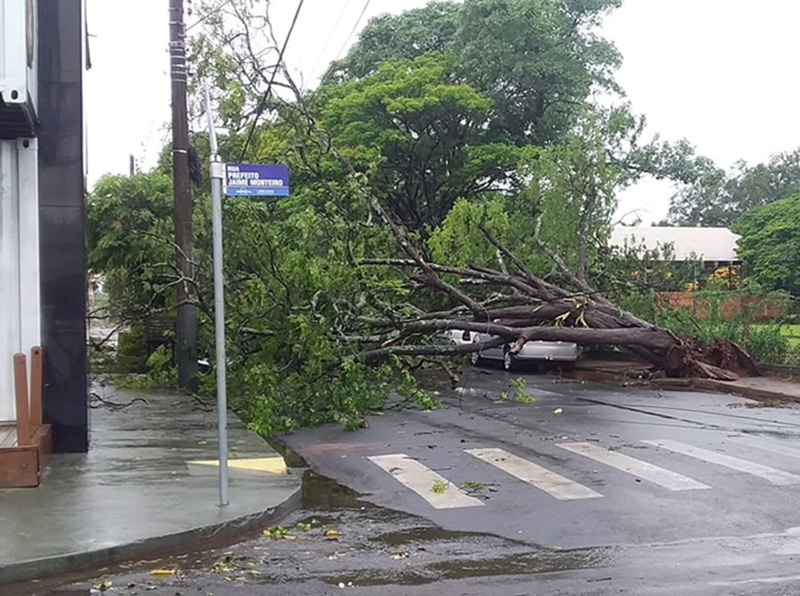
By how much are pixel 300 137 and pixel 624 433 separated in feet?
27.2

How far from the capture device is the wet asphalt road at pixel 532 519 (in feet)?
22.0

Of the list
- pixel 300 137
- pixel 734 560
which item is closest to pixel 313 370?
pixel 300 137

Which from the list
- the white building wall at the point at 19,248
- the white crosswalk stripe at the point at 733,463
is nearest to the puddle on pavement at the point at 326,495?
the white building wall at the point at 19,248

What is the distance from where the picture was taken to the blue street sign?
28.0ft

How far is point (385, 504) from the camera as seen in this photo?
9375 millimetres

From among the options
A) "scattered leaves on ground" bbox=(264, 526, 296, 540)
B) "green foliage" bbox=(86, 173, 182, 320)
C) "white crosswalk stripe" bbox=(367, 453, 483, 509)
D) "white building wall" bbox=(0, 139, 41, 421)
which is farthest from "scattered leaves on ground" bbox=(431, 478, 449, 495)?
"green foliage" bbox=(86, 173, 182, 320)

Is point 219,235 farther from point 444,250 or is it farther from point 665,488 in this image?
point 444,250

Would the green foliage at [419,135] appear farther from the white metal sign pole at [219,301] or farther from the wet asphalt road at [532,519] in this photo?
the white metal sign pole at [219,301]

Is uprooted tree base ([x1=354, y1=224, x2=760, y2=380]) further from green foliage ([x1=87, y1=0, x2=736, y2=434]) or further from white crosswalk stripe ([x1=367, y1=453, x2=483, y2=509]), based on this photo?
white crosswalk stripe ([x1=367, y1=453, x2=483, y2=509])

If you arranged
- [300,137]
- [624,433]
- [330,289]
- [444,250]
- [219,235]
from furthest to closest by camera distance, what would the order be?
[444,250]
[300,137]
[330,289]
[624,433]
[219,235]

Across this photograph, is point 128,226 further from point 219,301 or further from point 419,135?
point 219,301

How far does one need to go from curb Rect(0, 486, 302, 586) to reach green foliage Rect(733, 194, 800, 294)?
1609 inches

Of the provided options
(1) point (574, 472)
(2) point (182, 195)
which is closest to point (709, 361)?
(1) point (574, 472)

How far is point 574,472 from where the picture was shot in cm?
1073
